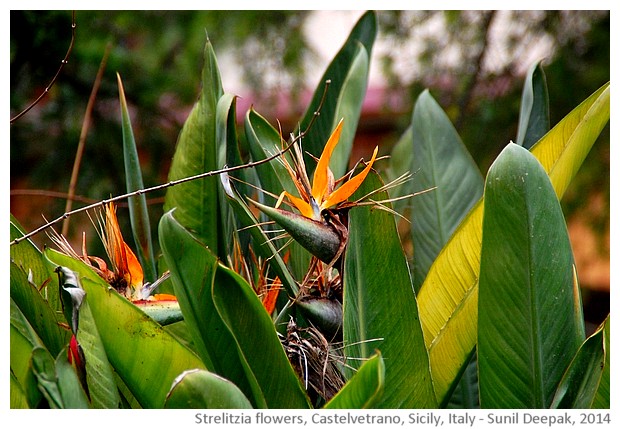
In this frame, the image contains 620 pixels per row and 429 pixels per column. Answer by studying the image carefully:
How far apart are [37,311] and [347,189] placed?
1.02ft

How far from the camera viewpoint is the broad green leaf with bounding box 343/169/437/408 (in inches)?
23.1

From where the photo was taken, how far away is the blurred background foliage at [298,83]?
183 centimetres

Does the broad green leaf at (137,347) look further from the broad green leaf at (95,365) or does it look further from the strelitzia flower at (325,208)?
the strelitzia flower at (325,208)

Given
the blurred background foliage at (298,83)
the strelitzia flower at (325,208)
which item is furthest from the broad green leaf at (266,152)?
the blurred background foliage at (298,83)

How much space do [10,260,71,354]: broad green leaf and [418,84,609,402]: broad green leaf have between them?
353 mm

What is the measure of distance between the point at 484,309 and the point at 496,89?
4.96 ft

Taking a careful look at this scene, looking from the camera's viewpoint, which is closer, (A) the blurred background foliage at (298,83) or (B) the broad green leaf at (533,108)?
(B) the broad green leaf at (533,108)

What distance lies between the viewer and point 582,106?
69 centimetres

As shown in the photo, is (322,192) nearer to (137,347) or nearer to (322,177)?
(322,177)

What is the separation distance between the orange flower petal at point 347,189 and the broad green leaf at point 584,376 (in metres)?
0.22

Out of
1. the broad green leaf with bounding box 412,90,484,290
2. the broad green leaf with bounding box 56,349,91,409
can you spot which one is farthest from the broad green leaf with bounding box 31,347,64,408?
the broad green leaf with bounding box 412,90,484,290

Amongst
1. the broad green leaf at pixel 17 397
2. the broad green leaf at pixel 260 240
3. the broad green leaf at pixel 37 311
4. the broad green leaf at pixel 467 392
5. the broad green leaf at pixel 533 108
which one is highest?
the broad green leaf at pixel 533 108

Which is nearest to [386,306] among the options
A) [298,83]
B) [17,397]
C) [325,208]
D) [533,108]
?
[325,208]

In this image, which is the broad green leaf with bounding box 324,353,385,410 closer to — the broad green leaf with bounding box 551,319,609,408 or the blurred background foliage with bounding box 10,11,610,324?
the broad green leaf with bounding box 551,319,609,408
